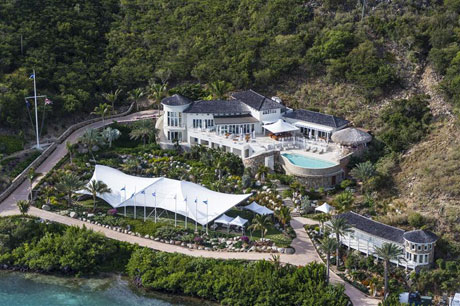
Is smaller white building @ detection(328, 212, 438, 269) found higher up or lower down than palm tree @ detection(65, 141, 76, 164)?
lower down

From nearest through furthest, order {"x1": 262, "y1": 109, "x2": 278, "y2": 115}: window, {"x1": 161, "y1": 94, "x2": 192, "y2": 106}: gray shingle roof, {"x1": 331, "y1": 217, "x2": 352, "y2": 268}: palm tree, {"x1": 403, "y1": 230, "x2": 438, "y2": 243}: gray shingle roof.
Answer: {"x1": 403, "y1": 230, "x2": 438, "y2": 243}: gray shingle roof
{"x1": 331, "y1": 217, "x2": 352, "y2": 268}: palm tree
{"x1": 161, "y1": 94, "x2": 192, "y2": 106}: gray shingle roof
{"x1": 262, "y1": 109, "x2": 278, "y2": 115}: window

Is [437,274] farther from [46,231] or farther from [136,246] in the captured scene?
[46,231]

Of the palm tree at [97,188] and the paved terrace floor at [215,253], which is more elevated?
the palm tree at [97,188]

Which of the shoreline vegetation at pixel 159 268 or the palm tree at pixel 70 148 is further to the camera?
the palm tree at pixel 70 148

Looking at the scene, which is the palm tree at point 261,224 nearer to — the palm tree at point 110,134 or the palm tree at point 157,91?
the palm tree at point 110,134

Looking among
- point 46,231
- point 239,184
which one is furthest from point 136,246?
point 239,184

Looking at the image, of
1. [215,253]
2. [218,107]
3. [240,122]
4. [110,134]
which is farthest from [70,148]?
[215,253]

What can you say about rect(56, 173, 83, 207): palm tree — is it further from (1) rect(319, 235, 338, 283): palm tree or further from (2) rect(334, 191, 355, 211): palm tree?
(1) rect(319, 235, 338, 283): palm tree

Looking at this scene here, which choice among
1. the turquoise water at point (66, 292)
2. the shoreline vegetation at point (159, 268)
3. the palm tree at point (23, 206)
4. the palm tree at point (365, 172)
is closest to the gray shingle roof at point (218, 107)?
the palm tree at point (365, 172)

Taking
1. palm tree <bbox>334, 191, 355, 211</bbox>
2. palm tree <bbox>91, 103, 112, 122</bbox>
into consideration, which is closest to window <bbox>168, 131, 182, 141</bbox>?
palm tree <bbox>91, 103, 112, 122</bbox>
